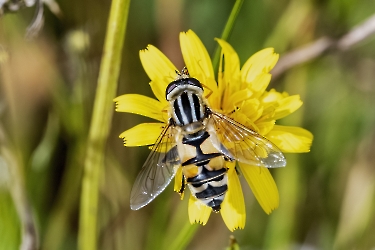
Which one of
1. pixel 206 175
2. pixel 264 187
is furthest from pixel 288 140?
pixel 206 175

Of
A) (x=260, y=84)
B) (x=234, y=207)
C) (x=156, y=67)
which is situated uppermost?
(x=156, y=67)

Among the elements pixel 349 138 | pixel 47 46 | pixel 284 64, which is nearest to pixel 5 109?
pixel 47 46

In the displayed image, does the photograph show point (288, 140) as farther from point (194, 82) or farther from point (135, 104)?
point (135, 104)

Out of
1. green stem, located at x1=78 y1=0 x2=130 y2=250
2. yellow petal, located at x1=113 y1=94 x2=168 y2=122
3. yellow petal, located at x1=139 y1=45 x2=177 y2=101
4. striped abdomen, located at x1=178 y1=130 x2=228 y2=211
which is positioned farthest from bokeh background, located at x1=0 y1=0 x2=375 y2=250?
striped abdomen, located at x1=178 y1=130 x2=228 y2=211

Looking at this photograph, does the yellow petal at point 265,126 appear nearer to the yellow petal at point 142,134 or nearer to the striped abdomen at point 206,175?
the striped abdomen at point 206,175

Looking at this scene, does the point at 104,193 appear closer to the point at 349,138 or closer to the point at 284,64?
the point at 284,64

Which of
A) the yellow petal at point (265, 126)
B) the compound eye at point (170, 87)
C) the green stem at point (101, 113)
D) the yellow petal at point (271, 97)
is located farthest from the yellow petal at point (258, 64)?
the green stem at point (101, 113)
